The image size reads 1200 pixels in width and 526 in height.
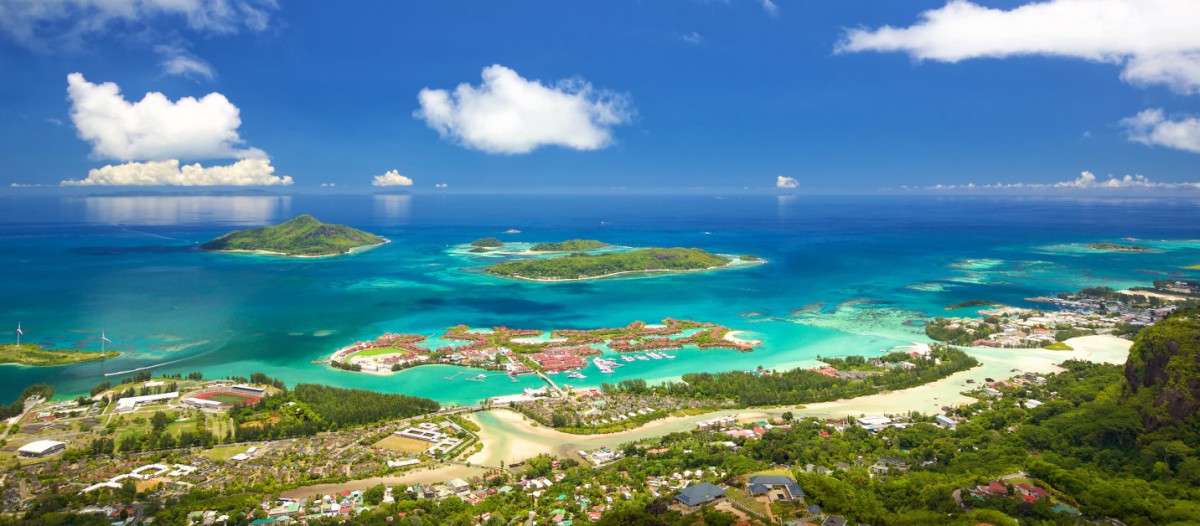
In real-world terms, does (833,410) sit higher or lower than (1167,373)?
lower

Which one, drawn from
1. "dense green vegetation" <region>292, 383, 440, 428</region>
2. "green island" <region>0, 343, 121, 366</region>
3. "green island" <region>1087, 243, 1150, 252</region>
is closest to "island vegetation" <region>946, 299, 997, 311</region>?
"dense green vegetation" <region>292, 383, 440, 428</region>

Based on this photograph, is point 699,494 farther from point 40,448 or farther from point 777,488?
point 40,448

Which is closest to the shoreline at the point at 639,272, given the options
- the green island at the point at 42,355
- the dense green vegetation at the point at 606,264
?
the dense green vegetation at the point at 606,264

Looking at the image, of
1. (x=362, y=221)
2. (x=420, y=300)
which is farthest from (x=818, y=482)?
(x=362, y=221)

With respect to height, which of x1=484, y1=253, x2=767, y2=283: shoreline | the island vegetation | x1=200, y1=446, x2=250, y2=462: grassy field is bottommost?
x1=200, y1=446, x2=250, y2=462: grassy field

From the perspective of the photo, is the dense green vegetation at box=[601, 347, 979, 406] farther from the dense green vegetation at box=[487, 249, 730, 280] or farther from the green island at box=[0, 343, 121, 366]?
the dense green vegetation at box=[487, 249, 730, 280]

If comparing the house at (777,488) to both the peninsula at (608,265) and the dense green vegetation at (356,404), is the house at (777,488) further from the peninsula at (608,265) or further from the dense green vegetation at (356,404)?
the peninsula at (608,265)

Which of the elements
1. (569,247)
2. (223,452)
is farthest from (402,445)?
(569,247)
